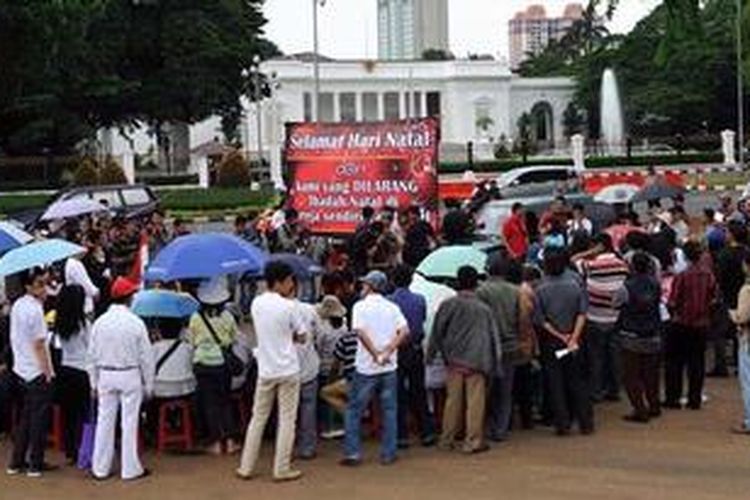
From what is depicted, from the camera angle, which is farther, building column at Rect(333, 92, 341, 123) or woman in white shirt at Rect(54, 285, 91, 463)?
building column at Rect(333, 92, 341, 123)

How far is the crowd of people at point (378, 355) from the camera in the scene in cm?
1075

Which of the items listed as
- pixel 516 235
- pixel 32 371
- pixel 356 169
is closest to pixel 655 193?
pixel 516 235

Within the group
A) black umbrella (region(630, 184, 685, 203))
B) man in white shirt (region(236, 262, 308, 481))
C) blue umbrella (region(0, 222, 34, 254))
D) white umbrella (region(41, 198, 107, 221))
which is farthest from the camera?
black umbrella (region(630, 184, 685, 203))

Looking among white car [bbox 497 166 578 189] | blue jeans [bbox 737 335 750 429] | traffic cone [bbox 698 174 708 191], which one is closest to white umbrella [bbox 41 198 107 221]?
blue jeans [bbox 737 335 750 429]

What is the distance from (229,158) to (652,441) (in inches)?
1821

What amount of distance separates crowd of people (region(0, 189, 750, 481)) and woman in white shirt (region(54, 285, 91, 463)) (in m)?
0.01

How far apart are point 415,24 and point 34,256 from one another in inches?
5789

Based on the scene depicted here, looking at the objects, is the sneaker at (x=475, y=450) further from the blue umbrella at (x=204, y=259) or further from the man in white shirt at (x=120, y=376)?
the man in white shirt at (x=120, y=376)

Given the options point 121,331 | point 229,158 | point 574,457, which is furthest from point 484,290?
point 229,158

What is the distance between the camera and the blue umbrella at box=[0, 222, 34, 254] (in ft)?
49.1

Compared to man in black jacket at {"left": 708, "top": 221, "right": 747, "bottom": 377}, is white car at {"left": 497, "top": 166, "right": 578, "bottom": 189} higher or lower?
higher

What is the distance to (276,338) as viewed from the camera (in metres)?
10.5

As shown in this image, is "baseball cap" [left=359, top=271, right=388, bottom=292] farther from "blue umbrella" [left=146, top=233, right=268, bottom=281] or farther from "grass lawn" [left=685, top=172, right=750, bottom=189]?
"grass lawn" [left=685, top=172, right=750, bottom=189]

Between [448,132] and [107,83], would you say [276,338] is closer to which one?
[107,83]
